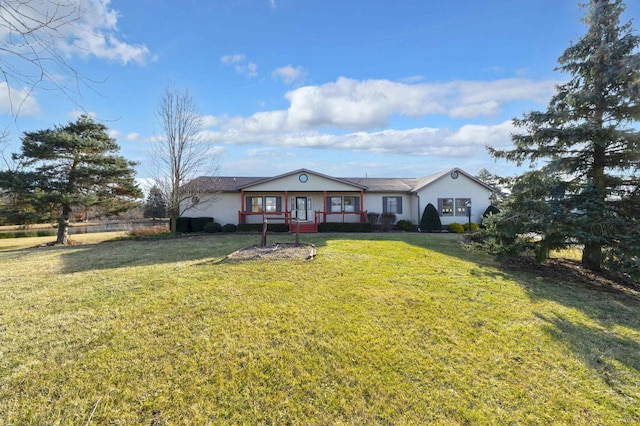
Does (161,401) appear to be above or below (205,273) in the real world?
below

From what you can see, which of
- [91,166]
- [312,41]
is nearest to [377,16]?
[312,41]

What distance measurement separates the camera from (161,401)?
250 centimetres

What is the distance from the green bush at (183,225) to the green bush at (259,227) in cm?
355

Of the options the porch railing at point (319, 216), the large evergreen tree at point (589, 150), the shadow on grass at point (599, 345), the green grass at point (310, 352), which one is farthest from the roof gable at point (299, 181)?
the shadow on grass at point (599, 345)

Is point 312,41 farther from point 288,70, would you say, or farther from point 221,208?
point 221,208

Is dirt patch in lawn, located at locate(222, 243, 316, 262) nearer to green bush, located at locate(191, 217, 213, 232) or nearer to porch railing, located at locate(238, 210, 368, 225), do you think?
porch railing, located at locate(238, 210, 368, 225)

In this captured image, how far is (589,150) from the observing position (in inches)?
311

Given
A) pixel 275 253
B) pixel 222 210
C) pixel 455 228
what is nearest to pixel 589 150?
pixel 275 253

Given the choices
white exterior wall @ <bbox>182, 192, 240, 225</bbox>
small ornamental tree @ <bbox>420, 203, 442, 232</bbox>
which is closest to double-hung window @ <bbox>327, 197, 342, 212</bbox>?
small ornamental tree @ <bbox>420, 203, 442, 232</bbox>

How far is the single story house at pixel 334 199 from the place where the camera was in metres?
18.4

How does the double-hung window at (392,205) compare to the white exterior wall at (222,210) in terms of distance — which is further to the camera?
the double-hung window at (392,205)

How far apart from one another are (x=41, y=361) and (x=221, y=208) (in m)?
16.6

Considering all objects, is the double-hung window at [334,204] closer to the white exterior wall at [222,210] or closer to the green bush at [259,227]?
the green bush at [259,227]

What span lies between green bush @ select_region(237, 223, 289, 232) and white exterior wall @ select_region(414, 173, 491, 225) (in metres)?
9.62
